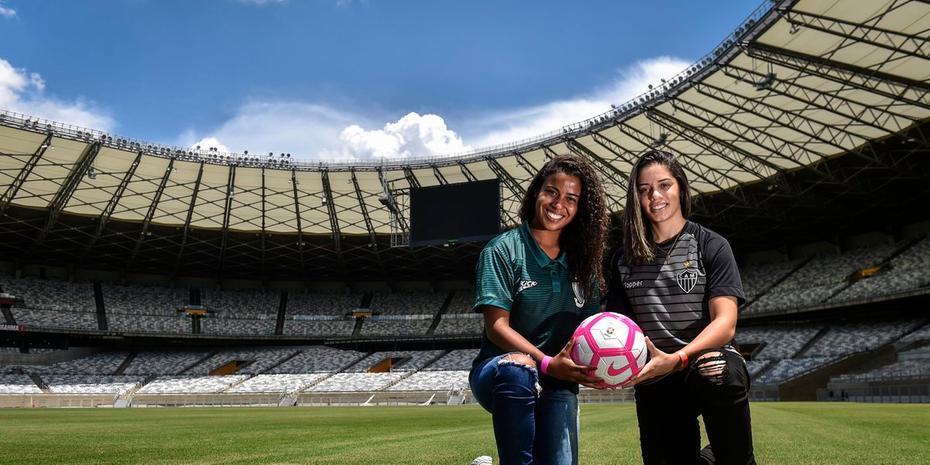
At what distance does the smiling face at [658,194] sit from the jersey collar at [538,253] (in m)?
0.60

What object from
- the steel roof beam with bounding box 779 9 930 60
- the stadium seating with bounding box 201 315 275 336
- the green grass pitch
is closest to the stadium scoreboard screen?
the steel roof beam with bounding box 779 9 930 60

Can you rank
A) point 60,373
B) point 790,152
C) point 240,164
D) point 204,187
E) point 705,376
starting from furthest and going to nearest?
1. point 60,373
2. point 204,187
3. point 240,164
4. point 790,152
5. point 705,376

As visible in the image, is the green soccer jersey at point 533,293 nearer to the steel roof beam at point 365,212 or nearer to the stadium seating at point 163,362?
the steel roof beam at point 365,212

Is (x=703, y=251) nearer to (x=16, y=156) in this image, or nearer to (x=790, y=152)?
(x=790, y=152)

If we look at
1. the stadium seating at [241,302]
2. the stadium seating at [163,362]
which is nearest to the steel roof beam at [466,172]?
the stadium seating at [241,302]

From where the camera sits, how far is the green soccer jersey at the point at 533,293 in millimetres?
3805

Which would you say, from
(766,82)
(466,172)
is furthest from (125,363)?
(766,82)

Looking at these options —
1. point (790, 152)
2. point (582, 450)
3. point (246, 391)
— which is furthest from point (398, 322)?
point (582, 450)

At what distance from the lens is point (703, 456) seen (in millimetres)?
4176

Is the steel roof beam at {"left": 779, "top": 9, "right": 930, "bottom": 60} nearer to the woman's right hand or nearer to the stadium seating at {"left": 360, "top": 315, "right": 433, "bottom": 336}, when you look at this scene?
the woman's right hand

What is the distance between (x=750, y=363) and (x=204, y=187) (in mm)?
35796

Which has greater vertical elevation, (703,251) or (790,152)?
(790,152)

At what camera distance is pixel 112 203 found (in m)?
43.1

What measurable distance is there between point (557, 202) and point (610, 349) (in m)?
0.98
